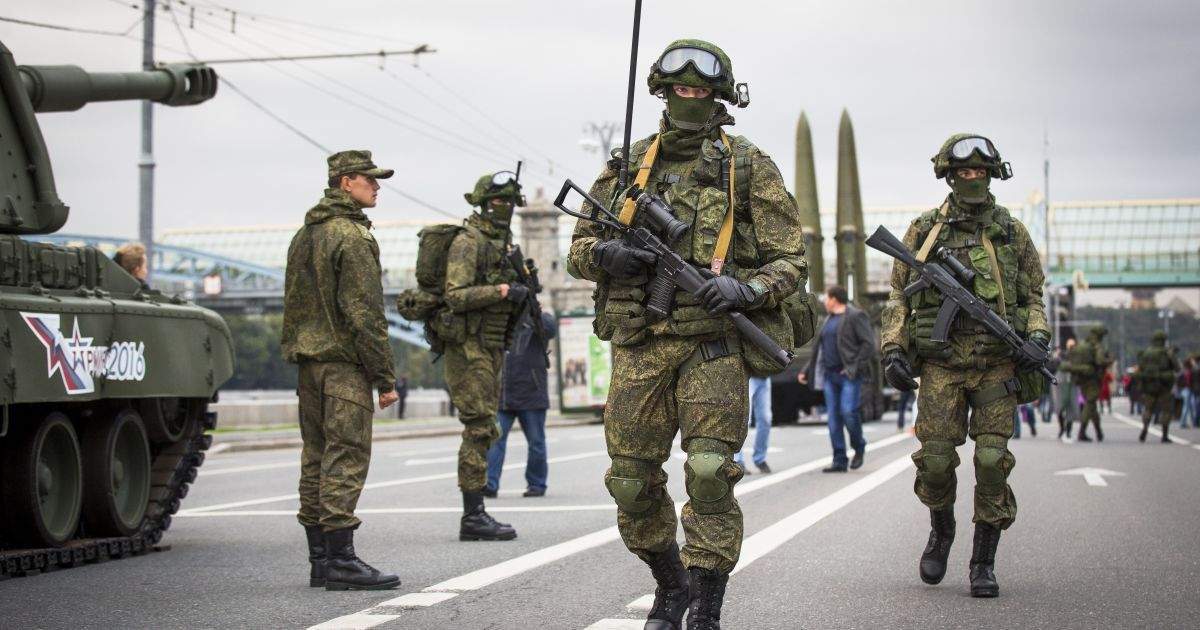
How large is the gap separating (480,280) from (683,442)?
186 inches

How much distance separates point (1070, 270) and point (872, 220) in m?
18.9

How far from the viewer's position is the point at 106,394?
969 centimetres

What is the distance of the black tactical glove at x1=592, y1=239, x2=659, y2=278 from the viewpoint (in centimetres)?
595

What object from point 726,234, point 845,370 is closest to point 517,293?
point 726,234

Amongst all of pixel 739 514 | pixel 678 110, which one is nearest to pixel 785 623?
pixel 739 514

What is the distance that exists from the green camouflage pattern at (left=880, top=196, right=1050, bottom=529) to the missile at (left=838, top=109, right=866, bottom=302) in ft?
219

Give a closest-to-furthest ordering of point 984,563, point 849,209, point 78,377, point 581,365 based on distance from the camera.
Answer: point 984,563, point 78,377, point 581,365, point 849,209

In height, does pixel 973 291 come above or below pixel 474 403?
above

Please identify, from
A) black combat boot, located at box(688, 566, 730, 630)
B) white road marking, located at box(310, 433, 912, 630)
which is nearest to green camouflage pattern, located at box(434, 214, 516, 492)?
white road marking, located at box(310, 433, 912, 630)

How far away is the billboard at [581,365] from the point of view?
120 feet

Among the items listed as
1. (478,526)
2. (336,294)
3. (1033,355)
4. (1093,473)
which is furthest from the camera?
(1093,473)

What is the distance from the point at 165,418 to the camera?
1112cm

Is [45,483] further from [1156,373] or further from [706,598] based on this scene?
[1156,373]

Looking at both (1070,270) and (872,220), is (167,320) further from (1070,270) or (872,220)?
(872,220)
